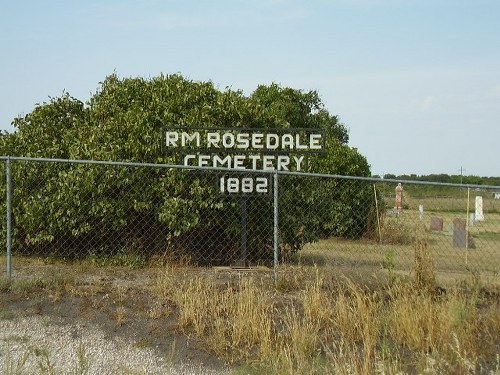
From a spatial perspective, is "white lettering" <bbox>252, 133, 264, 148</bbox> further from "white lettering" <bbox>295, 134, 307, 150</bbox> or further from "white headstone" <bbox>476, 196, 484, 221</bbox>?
"white headstone" <bbox>476, 196, 484, 221</bbox>

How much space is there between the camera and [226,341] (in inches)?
295

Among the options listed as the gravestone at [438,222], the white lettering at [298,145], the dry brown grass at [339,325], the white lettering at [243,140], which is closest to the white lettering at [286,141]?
the white lettering at [298,145]

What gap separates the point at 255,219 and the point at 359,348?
15.4 feet

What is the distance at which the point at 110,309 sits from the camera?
27.9ft

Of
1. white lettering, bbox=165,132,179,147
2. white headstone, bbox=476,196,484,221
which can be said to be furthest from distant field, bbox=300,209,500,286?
white lettering, bbox=165,132,179,147

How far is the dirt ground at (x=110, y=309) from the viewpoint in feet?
24.6

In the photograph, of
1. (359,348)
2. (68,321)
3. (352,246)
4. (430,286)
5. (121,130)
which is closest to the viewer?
(359,348)

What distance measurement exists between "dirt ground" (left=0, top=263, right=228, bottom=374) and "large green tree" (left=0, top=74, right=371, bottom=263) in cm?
147

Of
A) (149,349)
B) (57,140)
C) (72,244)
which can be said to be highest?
(57,140)

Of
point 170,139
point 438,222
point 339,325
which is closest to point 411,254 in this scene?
point 339,325

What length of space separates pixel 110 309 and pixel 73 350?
111 centimetres

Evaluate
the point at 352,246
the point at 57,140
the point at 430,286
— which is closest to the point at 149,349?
the point at 430,286

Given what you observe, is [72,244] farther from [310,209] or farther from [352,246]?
[352,246]

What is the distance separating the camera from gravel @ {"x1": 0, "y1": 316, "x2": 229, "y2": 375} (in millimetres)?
6898
